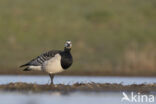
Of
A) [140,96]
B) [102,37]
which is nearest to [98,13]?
[102,37]

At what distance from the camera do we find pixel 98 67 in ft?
89.8

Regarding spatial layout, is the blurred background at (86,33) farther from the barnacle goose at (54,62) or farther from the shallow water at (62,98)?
the shallow water at (62,98)

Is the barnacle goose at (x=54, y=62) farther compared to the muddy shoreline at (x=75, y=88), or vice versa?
the barnacle goose at (x=54, y=62)

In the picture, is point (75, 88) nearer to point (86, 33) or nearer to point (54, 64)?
point (54, 64)

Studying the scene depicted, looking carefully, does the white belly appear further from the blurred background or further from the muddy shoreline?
the blurred background

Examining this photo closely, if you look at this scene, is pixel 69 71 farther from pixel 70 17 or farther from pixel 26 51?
pixel 70 17

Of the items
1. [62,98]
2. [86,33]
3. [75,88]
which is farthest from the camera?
[86,33]

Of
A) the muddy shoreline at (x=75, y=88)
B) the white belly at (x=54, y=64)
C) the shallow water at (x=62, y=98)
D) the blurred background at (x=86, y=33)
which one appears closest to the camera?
the shallow water at (x=62, y=98)

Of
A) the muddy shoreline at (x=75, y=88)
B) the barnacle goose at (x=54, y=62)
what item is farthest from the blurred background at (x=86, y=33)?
the muddy shoreline at (x=75, y=88)

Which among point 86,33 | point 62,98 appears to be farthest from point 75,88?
point 86,33

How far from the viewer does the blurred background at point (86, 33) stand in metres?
27.3

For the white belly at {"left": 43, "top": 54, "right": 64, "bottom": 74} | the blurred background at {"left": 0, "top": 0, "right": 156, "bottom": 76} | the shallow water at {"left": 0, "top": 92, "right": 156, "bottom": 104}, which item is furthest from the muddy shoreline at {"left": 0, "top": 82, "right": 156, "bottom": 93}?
the blurred background at {"left": 0, "top": 0, "right": 156, "bottom": 76}

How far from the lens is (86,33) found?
3300 centimetres

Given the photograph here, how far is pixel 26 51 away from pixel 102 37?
453 cm
